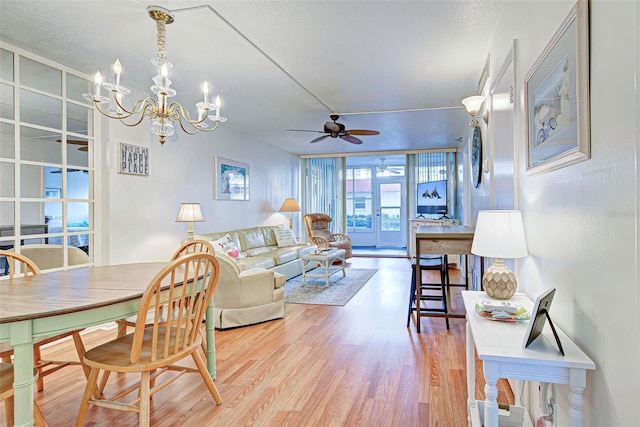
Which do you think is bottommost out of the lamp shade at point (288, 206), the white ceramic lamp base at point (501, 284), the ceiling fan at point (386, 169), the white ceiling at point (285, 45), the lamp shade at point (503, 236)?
the white ceramic lamp base at point (501, 284)

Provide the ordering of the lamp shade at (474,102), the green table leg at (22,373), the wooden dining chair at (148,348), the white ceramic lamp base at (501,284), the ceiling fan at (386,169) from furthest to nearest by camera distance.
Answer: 1. the ceiling fan at (386,169)
2. the lamp shade at (474,102)
3. the white ceramic lamp base at (501,284)
4. the wooden dining chair at (148,348)
5. the green table leg at (22,373)

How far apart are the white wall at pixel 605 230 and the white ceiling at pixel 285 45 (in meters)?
1.26

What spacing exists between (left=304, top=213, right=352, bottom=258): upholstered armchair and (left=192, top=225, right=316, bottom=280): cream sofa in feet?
1.75

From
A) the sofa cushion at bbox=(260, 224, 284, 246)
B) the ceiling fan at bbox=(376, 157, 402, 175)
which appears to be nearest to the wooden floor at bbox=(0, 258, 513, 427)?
the sofa cushion at bbox=(260, 224, 284, 246)

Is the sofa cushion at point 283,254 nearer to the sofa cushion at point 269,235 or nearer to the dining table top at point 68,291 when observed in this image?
the sofa cushion at point 269,235

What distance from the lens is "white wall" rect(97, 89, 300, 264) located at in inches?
148

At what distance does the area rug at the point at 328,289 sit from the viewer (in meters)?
4.71


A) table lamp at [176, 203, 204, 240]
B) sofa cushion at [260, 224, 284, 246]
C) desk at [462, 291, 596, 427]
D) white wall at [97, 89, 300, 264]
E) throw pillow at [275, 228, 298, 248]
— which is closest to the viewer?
desk at [462, 291, 596, 427]

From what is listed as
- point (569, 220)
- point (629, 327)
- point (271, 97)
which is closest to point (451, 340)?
point (569, 220)

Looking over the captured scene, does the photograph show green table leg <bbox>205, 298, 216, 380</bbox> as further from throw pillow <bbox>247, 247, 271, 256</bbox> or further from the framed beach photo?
the framed beach photo

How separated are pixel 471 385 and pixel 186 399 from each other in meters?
1.66

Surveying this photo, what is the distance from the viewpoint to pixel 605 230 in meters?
1.08

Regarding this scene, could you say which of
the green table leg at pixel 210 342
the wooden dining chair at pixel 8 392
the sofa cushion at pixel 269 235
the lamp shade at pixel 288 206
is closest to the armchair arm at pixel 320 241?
the lamp shade at pixel 288 206

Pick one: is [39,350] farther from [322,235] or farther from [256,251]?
[322,235]
